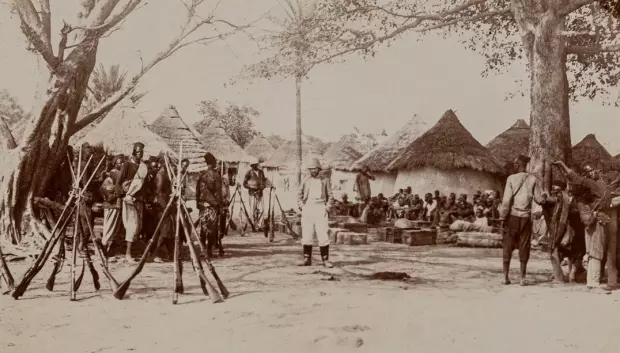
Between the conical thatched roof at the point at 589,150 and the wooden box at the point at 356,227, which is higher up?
the conical thatched roof at the point at 589,150

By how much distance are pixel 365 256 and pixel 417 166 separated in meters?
7.71

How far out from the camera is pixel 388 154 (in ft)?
68.5

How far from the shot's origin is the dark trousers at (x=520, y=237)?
720 cm

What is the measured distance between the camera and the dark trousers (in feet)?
23.6

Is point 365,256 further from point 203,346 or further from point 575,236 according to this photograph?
point 203,346

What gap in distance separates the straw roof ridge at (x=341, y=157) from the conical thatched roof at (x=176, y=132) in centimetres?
1162

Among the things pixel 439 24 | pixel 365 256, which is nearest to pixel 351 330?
pixel 365 256

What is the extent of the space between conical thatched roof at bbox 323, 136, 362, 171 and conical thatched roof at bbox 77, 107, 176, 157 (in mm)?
14604

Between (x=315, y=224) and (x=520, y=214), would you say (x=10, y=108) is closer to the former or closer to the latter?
(x=315, y=224)

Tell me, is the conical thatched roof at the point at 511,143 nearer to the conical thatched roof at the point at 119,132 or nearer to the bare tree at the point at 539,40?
the bare tree at the point at 539,40

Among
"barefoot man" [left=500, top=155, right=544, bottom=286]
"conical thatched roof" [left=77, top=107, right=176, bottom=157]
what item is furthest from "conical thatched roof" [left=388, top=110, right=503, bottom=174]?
"barefoot man" [left=500, top=155, right=544, bottom=286]

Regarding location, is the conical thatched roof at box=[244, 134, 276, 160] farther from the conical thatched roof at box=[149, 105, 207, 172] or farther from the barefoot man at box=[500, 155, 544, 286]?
the barefoot man at box=[500, 155, 544, 286]

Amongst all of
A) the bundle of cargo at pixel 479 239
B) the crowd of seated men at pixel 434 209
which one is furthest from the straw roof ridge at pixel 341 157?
the bundle of cargo at pixel 479 239

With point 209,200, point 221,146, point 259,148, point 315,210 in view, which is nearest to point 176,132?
point 209,200
